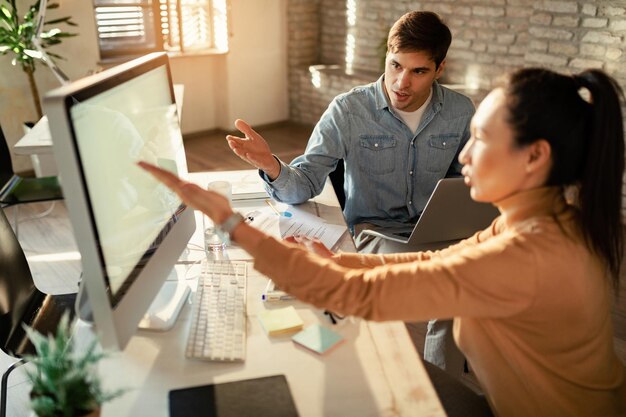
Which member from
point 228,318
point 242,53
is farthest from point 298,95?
point 228,318

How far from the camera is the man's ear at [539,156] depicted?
939 mm

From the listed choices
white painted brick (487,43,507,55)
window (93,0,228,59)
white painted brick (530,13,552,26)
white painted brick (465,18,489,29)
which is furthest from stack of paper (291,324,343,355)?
window (93,0,228,59)

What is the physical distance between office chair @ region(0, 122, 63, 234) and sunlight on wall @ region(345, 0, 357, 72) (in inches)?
137

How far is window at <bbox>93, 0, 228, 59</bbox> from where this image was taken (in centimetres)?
473

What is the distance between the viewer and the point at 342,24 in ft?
18.3

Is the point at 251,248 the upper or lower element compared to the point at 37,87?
upper

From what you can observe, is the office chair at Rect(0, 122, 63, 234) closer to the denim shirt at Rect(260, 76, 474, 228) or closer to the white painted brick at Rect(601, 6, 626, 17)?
the denim shirt at Rect(260, 76, 474, 228)

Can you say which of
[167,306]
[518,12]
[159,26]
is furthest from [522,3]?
Result: [167,306]

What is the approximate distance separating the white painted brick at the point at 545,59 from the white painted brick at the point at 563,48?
4cm

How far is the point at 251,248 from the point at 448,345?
111 cm

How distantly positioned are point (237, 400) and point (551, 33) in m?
3.75

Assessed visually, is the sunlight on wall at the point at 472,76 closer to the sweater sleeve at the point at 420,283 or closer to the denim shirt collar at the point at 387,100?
the denim shirt collar at the point at 387,100

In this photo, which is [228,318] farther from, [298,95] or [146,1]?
[298,95]

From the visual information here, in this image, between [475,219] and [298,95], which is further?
[298,95]
